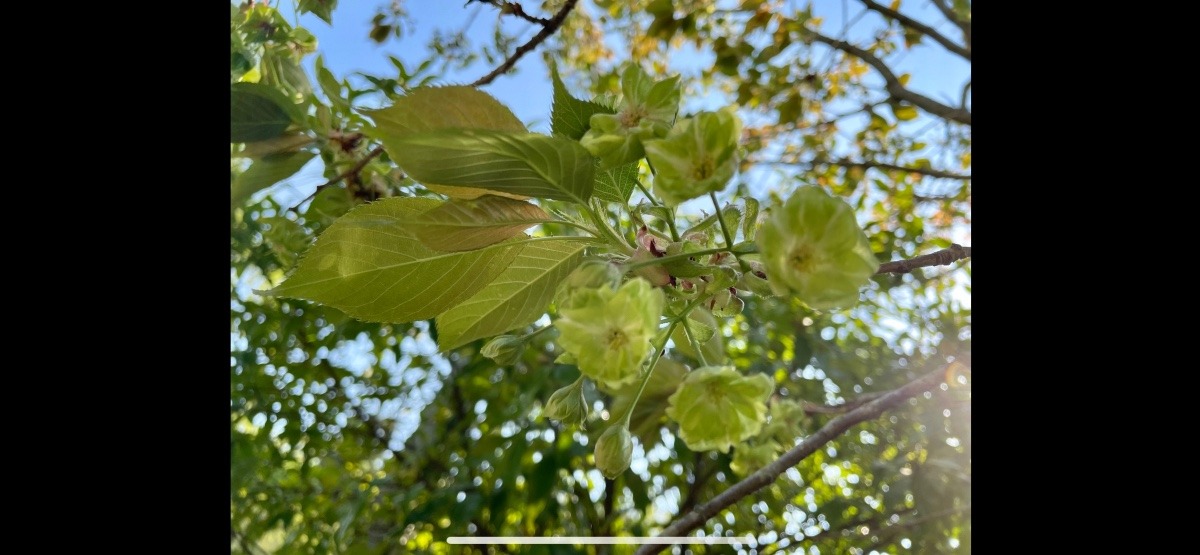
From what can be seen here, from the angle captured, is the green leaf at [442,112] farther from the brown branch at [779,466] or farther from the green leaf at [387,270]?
the brown branch at [779,466]

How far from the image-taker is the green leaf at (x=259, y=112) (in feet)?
1.82

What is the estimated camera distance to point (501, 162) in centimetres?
33

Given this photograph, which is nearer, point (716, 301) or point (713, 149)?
point (713, 149)

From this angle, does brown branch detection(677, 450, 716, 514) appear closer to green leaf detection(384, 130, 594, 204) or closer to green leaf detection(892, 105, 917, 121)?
green leaf detection(892, 105, 917, 121)

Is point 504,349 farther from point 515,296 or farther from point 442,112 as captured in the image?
point 442,112

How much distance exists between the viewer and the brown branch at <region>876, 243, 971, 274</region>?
425 mm

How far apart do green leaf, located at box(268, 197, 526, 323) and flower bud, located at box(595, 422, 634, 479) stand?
4.7 inches

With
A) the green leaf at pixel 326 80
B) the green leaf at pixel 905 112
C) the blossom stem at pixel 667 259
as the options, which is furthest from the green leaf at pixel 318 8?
the green leaf at pixel 905 112

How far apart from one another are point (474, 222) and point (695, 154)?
0.11 meters

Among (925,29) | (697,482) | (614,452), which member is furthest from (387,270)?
(925,29)
